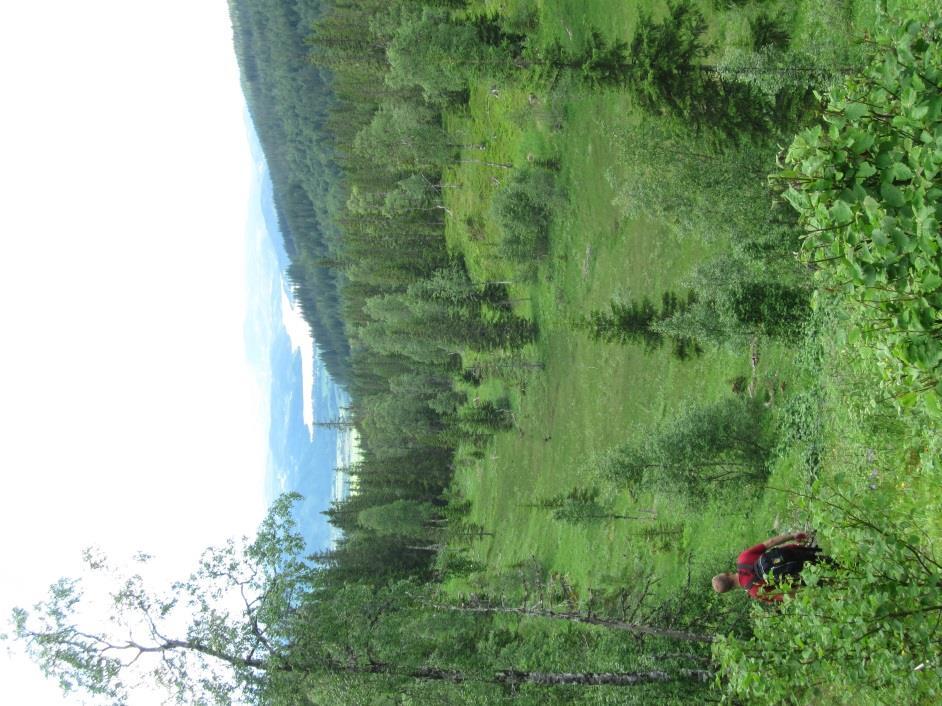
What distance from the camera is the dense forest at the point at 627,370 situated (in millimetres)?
8414

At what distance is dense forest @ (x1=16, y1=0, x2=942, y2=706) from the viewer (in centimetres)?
841

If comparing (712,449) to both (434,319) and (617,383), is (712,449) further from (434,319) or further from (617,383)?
(434,319)

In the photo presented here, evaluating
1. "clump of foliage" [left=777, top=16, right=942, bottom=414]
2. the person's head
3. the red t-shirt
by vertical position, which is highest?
"clump of foliage" [left=777, top=16, right=942, bottom=414]

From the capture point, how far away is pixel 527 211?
5331 cm

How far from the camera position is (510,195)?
5375 cm

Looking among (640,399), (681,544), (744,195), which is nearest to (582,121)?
(640,399)

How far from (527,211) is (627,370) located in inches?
614

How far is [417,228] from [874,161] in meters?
71.3

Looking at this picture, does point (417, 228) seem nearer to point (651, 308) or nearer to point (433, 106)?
point (433, 106)

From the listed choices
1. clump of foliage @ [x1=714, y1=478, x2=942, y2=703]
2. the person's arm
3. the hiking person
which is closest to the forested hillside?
clump of foliage @ [x1=714, y1=478, x2=942, y2=703]

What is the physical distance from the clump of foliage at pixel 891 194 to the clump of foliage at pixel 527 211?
45.8 metres

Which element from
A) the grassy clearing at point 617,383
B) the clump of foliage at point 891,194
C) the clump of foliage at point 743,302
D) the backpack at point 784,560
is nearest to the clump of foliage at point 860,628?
the grassy clearing at point 617,383

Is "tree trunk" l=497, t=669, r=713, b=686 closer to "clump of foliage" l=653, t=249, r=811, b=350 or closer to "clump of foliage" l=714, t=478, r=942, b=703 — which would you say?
"clump of foliage" l=714, t=478, r=942, b=703

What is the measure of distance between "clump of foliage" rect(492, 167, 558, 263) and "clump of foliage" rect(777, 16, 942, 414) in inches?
1802
